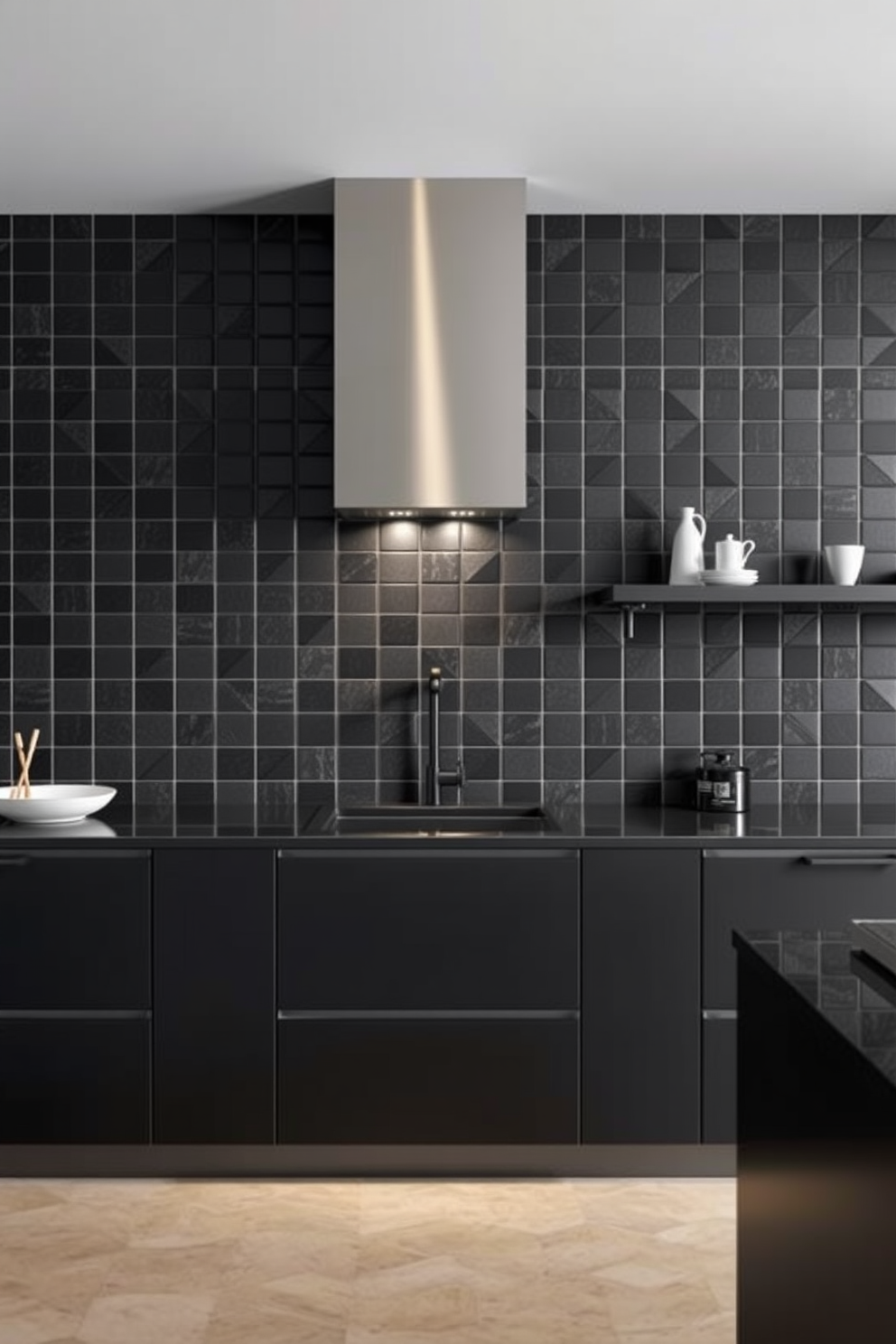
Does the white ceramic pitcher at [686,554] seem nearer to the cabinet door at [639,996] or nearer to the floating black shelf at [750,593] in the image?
the floating black shelf at [750,593]

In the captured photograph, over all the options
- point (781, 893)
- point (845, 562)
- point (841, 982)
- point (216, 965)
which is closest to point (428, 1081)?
point (216, 965)

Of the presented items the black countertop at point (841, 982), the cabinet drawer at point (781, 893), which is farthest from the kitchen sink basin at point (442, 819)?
the black countertop at point (841, 982)

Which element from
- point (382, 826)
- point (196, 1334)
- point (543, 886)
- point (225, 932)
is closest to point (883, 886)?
A: point (543, 886)

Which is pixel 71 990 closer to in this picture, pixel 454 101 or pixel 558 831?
pixel 558 831

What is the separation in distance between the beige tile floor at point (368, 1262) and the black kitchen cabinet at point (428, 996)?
7.1 inches

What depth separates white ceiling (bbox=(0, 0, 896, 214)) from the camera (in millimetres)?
2561

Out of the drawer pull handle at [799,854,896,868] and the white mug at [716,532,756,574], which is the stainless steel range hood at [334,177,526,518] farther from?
the drawer pull handle at [799,854,896,868]

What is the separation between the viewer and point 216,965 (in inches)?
121

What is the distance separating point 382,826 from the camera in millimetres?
3631

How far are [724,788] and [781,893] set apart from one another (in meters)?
0.44

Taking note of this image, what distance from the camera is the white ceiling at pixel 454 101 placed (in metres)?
2.56

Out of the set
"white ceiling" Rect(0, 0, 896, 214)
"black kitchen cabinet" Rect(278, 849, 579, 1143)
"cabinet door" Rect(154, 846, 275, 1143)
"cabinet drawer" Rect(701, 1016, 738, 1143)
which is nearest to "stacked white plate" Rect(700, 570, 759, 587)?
"black kitchen cabinet" Rect(278, 849, 579, 1143)

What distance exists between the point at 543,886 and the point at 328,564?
1.18 meters

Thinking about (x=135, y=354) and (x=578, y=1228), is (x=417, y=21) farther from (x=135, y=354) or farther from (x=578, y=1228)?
(x=578, y=1228)
